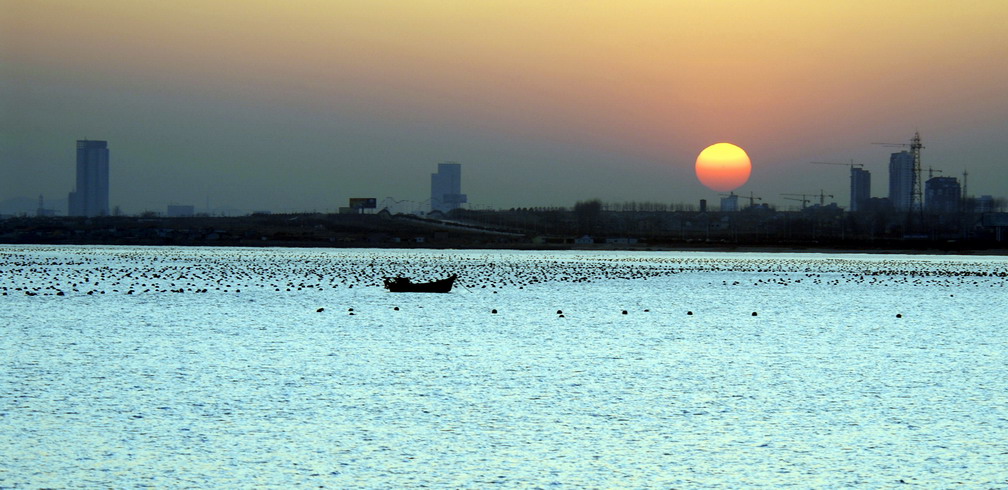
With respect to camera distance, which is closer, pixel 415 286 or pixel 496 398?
pixel 496 398

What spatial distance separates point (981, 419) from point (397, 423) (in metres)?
7.52

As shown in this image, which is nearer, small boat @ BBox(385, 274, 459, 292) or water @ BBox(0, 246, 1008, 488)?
water @ BBox(0, 246, 1008, 488)

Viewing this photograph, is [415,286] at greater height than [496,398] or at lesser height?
greater

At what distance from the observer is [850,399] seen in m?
16.4

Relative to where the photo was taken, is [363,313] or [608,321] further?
[363,313]

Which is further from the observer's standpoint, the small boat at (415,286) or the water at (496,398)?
the small boat at (415,286)

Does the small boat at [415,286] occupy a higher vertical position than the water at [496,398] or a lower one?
higher

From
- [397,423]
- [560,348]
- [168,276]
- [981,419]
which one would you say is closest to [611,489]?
[397,423]

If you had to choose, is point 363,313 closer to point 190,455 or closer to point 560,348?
point 560,348

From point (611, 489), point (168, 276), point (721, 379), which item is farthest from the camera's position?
point (168, 276)

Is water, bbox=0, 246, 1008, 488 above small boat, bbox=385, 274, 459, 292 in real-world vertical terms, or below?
below

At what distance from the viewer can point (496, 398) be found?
16.3m

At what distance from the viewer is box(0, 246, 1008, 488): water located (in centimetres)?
1169

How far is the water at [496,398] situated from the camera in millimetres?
11688
